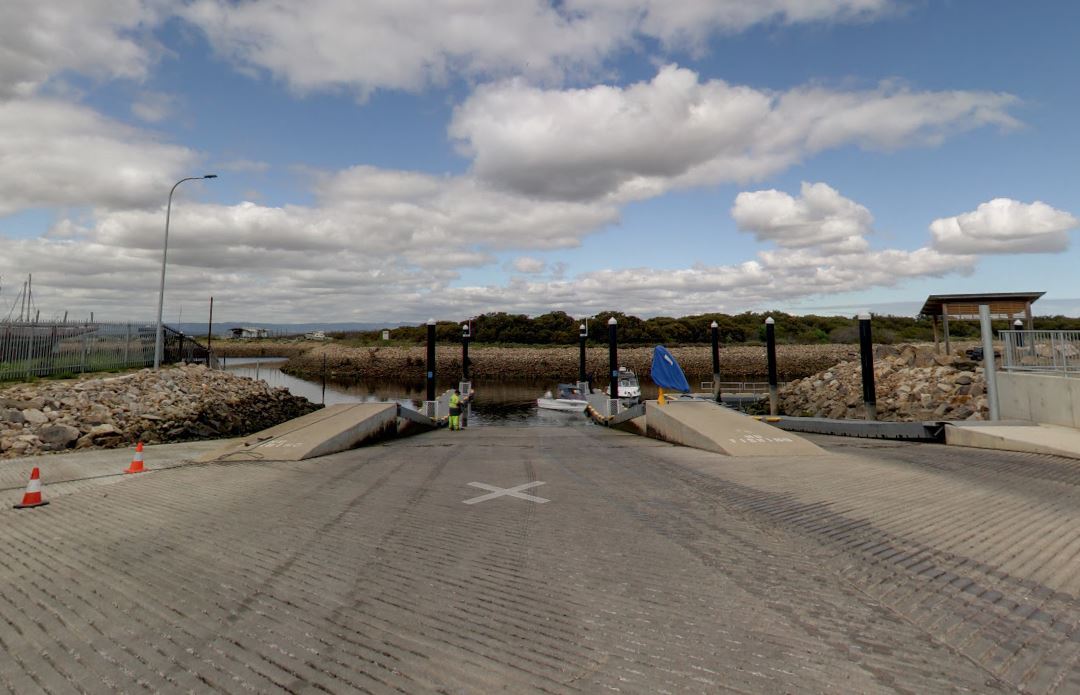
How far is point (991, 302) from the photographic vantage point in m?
28.1

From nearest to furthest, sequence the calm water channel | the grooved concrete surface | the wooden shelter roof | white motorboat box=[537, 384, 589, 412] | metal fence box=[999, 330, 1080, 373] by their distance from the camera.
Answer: the grooved concrete surface, metal fence box=[999, 330, 1080, 373], the wooden shelter roof, the calm water channel, white motorboat box=[537, 384, 589, 412]

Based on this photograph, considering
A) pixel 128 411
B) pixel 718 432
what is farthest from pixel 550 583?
pixel 128 411

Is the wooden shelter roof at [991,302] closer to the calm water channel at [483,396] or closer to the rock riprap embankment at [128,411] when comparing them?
the calm water channel at [483,396]

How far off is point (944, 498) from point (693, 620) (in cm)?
590

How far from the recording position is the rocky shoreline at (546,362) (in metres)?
74.1

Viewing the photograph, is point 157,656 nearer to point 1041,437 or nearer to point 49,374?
point 1041,437

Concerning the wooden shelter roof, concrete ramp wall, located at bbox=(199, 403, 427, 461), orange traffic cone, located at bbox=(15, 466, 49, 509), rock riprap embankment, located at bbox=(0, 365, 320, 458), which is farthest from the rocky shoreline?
orange traffic cone, located at bbox=(15, 466, 49, 509)

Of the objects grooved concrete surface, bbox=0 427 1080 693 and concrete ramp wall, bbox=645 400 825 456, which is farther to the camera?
concrete ramp wall, bbox=645 400 825 456

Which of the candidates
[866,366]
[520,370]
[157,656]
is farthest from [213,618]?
[520,370]

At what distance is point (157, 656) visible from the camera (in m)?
3.42

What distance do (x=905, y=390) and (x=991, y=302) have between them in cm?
937

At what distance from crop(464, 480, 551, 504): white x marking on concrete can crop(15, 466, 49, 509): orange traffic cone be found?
647cm

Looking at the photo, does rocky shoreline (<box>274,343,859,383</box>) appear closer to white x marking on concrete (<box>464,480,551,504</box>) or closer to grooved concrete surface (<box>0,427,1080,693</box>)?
white x marking on concrete (<box>464,480,551,504</box>)

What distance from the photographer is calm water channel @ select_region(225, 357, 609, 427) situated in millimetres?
37000
